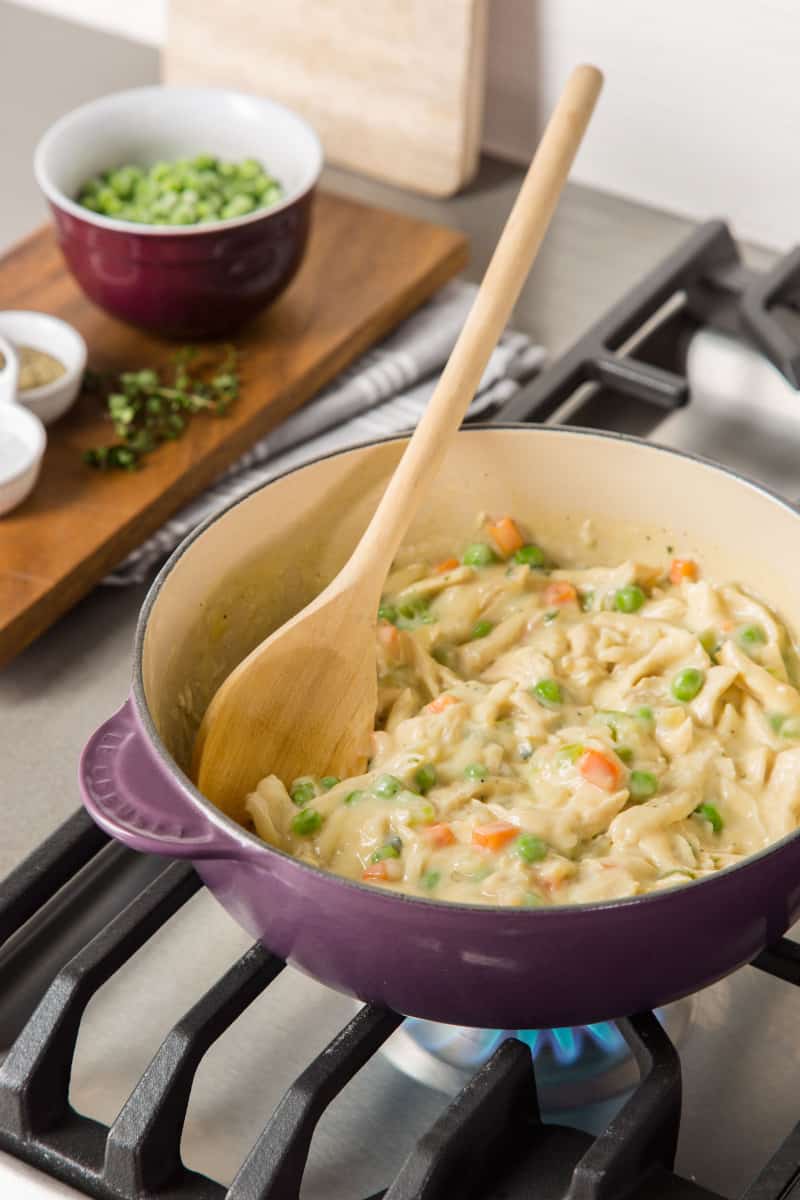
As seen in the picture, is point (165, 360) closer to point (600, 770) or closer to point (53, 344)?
point (53, 344)

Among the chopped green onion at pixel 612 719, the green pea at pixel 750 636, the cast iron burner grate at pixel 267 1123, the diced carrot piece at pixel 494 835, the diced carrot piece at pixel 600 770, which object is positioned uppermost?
the green pea at pixel 750 636

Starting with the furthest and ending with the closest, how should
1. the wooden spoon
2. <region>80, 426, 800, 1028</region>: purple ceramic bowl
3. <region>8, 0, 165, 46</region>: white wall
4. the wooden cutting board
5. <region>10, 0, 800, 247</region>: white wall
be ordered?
<region>8, 0, 165, 46</region>: white wall
<region>10, 0, 800, 247</region>: white wall
the wooden cutting board
the wooden spoon
<region>80, 426, 800, 1028</region>: purple ceramic bowl

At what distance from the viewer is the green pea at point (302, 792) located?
1.08 metres

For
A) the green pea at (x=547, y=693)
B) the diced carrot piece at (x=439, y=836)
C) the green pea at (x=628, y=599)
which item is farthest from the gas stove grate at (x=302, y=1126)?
the green pea at (x=628, y=599)

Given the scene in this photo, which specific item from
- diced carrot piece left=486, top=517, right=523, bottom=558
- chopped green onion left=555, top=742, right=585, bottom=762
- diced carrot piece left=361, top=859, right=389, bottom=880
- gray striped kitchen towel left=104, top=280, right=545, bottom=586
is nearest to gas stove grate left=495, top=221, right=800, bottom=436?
gray striped kitchen towel left=104, top=280, right=545, bottom=586

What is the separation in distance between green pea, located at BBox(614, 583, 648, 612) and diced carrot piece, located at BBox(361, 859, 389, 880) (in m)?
0.33

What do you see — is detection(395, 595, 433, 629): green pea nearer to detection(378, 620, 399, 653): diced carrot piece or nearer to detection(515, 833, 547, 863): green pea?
detection(378, 620, 399, 653): diced carrot piece

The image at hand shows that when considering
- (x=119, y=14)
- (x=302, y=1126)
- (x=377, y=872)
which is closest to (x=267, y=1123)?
(x=302, y=1126)

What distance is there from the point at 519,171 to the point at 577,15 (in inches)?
8.5

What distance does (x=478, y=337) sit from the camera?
3.81 ft

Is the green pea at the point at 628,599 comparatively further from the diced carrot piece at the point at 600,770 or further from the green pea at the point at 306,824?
the green pea at the point at 306,824

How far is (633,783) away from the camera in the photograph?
105cm

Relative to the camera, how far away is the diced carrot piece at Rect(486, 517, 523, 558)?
1278 mm

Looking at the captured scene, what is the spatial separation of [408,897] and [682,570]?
499 mm
